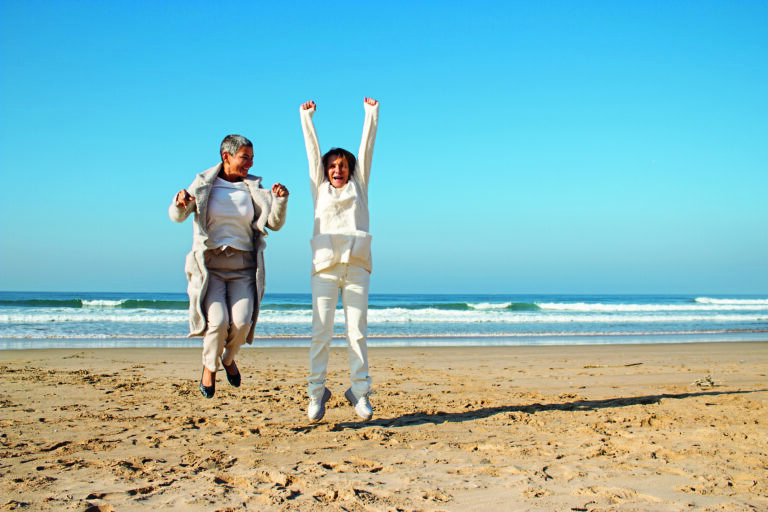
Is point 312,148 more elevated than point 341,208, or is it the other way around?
point 312,148

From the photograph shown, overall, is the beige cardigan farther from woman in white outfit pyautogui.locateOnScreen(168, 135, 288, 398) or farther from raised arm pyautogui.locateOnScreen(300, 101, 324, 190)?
raised arm pyautogui.locateOnScreen(300, 101, 324, 190)

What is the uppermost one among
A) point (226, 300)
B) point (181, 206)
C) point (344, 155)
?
point (344, 155)

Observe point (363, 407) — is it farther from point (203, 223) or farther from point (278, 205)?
point (203, 223)

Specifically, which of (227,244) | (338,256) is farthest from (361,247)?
(227,244)

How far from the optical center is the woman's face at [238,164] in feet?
14.0

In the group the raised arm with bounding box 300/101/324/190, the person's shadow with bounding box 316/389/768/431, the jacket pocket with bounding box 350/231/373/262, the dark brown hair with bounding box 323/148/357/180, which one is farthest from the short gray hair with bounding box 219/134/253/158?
the person's shadow with bounding box 316/389/768/431

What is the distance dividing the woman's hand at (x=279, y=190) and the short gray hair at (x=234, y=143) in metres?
0.45

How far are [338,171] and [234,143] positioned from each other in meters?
0.84

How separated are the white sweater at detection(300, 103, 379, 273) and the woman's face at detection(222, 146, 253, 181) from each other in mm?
452

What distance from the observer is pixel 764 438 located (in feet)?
12.2

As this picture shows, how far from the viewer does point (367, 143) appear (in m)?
4.29

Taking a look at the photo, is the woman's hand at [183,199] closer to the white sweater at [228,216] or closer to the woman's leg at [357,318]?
the white sweater at [228,216]

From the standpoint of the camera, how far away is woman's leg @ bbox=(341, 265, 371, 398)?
412cm

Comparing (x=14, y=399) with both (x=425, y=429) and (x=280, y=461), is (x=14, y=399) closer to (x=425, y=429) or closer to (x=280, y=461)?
(x=280, y=461)
